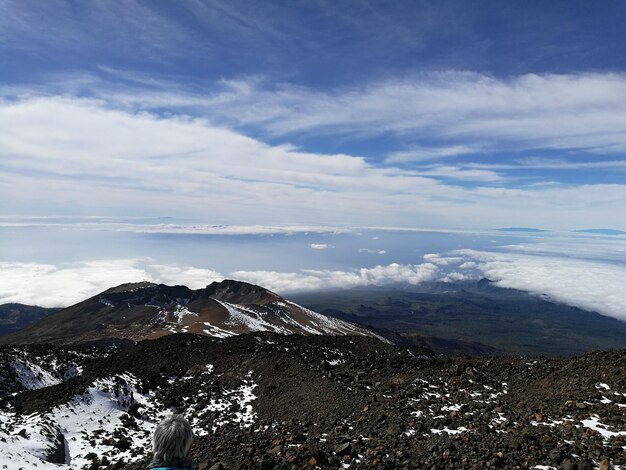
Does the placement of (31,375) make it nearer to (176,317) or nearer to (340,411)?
(340,411)

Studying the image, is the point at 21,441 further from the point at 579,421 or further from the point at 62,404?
the point at 579,421

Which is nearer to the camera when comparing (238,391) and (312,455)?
(312,455)

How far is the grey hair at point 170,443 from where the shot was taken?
4.96 m

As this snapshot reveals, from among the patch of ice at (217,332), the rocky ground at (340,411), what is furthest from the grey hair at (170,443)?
the patch of ice at (217,332)

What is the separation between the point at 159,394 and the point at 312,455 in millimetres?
15221

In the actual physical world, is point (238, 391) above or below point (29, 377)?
above

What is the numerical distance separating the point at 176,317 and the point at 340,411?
92467 mm

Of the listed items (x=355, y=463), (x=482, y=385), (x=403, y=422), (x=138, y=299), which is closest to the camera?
(x=355, y=463)

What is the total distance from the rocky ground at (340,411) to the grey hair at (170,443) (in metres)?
8.47

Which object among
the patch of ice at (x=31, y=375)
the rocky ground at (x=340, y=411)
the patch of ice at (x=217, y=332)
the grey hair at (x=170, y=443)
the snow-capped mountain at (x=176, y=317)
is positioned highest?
the grey hair at (x=170, y=443)

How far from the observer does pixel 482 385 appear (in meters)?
19.5

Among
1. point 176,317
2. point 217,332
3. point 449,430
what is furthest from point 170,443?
point 176,317

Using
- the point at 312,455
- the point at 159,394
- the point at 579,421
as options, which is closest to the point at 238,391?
the point at 159,394

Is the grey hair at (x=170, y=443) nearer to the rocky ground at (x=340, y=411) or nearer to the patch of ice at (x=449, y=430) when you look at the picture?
the rocky ground at (x=340, y=411)
